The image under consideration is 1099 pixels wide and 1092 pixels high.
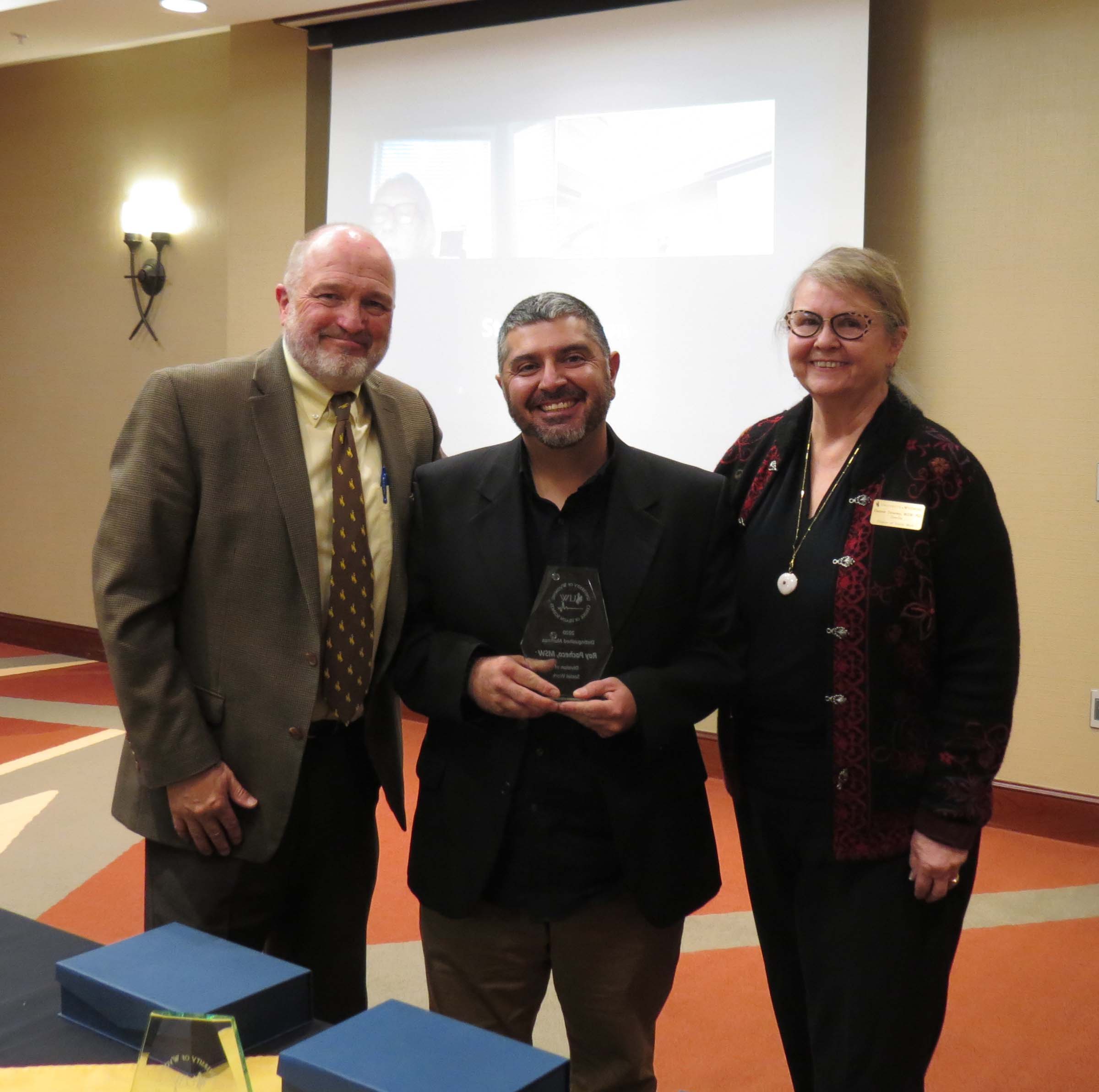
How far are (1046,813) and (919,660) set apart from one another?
2.73 meters

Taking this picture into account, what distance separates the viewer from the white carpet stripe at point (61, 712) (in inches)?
220

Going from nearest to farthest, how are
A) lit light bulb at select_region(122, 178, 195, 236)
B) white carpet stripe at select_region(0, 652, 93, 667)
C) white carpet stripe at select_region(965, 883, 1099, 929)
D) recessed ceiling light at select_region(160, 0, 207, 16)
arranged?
white carpet stripe at select_region(965, 883, 1099, 929) < recessed ceiling light at select_region(160, 0, 207, 16) < lit light bulb at select_region(122, 178, 195, 236) < white carpet stripe at select_region(0, 652, 93, 667)

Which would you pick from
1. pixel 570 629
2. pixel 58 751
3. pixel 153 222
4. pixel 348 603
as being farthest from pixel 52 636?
pixel 570 629

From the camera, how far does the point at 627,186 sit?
4.70 metres

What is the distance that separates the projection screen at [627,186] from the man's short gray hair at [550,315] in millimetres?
2620

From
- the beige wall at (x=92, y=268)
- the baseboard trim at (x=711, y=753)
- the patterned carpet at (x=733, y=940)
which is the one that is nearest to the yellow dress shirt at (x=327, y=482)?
the patterned carpet at (x=733, y=940)

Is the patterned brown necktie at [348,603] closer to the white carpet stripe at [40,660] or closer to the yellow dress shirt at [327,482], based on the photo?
the yellow dress shirt at [327,482]

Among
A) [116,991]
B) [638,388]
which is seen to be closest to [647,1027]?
[116,991]

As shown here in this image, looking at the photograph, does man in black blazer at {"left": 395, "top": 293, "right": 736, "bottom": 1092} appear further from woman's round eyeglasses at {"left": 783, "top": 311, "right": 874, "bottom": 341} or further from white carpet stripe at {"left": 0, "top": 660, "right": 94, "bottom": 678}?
white carpet stripe at {"left": 0, "top": 660, "right": 94, "bottom": 678}

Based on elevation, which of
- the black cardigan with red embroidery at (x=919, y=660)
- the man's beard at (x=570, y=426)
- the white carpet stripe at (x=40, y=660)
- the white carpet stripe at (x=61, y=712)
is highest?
the man's beard at (x=570, y=426)

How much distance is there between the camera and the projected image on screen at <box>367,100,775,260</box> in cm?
444

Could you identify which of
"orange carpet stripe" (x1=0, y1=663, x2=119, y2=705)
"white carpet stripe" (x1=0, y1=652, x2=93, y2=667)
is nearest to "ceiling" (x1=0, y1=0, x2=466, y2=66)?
"orange carpet stripe" (x1=0, y1=663, x2=119, y2=705)

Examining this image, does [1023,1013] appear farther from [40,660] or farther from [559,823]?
[40,660]

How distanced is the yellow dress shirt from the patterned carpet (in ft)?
4.33
